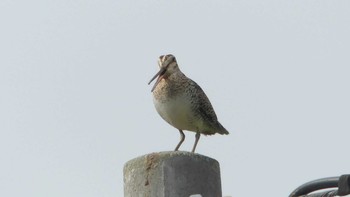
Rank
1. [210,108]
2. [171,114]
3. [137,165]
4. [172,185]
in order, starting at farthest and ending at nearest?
[210,108]
[171,114]
[137,165]
[172,185]

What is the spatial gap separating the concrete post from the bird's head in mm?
5588

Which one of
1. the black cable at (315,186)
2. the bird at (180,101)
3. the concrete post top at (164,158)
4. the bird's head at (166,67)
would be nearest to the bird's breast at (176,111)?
the bird at (180,101)

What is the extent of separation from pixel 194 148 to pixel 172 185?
5945 millimetres

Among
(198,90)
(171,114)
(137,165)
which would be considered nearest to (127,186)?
(137,165)

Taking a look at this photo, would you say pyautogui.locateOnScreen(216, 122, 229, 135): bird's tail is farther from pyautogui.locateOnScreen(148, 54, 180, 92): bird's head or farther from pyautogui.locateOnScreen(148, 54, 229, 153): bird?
pyautogui.locateOnScreen(148, 54, 180, 92): bird's head

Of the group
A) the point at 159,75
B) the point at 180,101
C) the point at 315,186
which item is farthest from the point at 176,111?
the point at 315,186

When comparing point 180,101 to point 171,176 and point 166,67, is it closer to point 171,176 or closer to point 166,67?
point 166,67

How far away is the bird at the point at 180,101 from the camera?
33.6ft

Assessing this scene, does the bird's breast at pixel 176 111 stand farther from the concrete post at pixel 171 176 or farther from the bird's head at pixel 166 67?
the concrete post at pixel 171 176

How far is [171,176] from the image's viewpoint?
461 centimetres

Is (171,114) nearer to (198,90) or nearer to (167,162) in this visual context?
(198,90)

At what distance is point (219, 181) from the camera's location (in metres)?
4.80

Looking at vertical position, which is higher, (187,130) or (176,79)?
(176,79)

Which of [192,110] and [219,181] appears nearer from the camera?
[219,181]
